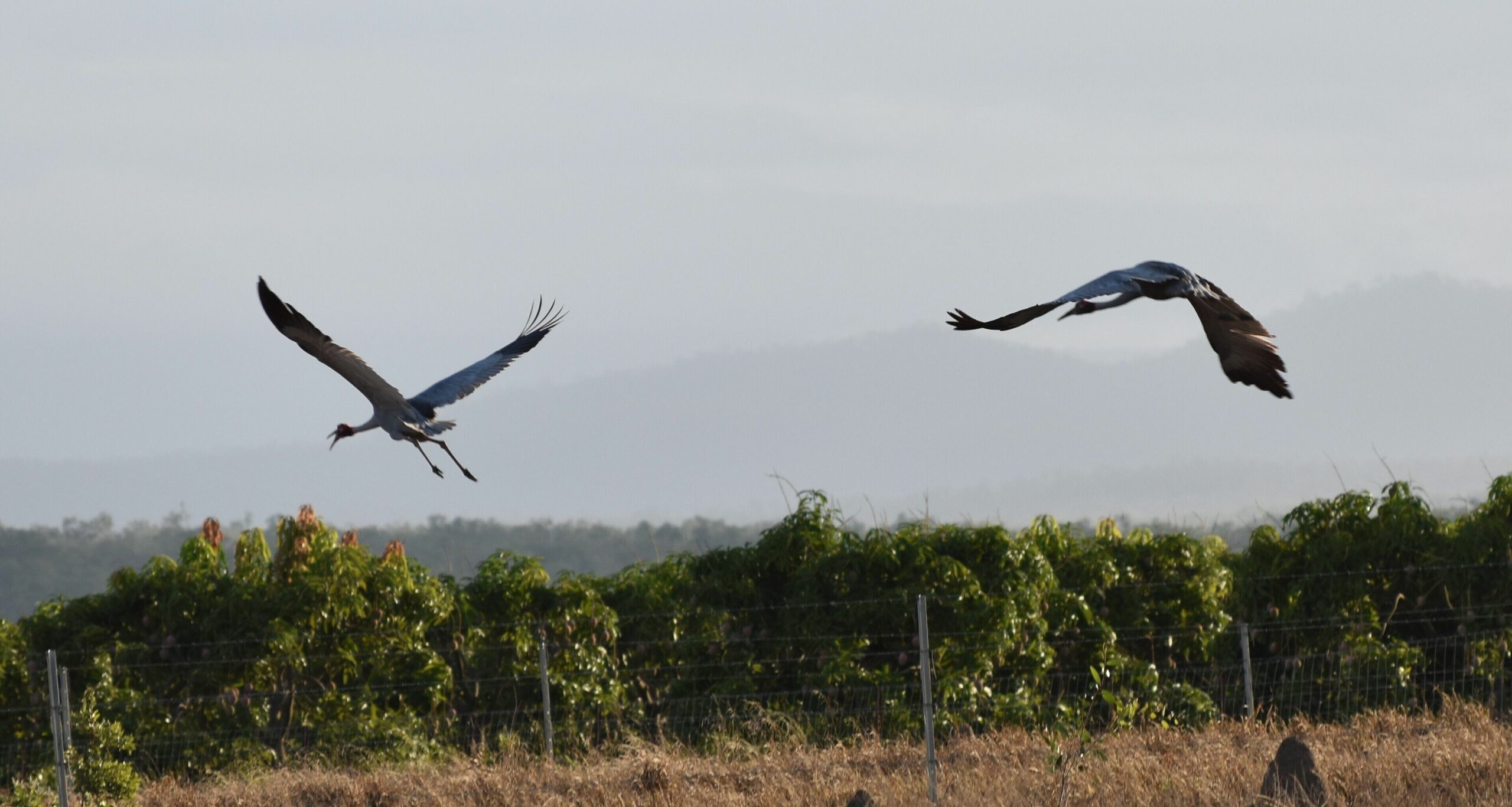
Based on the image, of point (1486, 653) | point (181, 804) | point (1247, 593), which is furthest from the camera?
point (1247, 593)

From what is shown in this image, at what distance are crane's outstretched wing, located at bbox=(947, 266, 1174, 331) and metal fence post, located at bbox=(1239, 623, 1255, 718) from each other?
5.99m

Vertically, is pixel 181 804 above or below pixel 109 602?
below

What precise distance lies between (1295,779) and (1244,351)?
2.72m

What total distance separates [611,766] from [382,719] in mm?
2116

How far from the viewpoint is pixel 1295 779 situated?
6988mm

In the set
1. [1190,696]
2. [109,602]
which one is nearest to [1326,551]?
[1190,696]

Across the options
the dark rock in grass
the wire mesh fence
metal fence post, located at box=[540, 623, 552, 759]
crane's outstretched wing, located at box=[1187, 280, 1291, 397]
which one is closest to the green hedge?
the wire mesh fence

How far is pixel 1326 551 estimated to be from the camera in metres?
10.5

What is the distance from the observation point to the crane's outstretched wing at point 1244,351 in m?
5.00

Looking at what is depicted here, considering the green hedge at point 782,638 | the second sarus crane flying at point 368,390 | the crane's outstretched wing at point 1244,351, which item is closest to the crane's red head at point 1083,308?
the crane's outstretched wing at point 1244,351

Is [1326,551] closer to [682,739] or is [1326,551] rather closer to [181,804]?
[682,739]

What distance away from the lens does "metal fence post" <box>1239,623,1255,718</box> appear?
966 centimetres

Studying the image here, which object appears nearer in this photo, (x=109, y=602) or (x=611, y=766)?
(x=611, y=766)

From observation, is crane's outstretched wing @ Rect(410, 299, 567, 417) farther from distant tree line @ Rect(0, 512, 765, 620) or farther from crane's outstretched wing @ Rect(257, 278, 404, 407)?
distant tree line @ Rect(0, 512, 765, 620)
